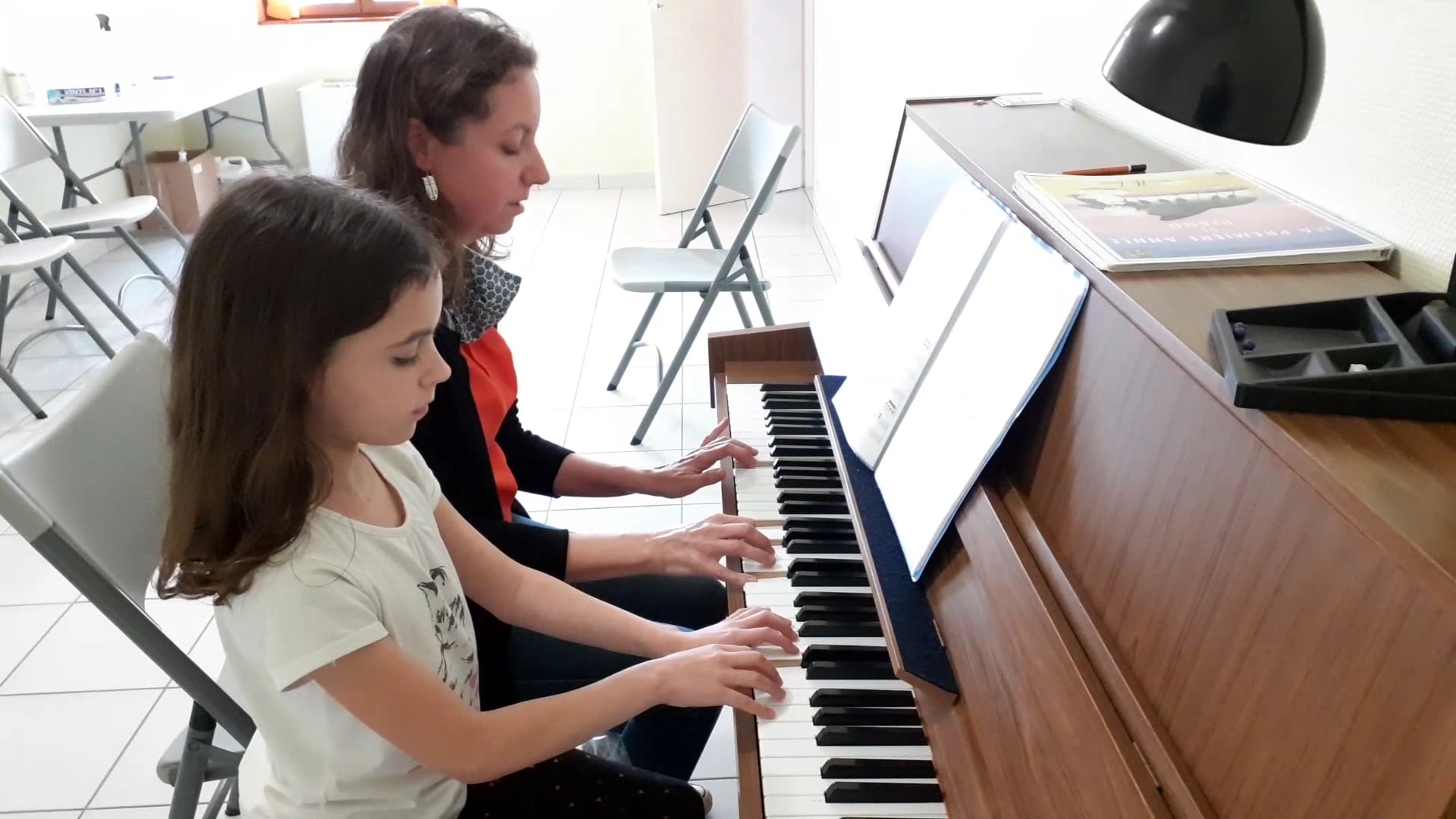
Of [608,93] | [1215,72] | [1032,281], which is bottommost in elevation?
[608,93]

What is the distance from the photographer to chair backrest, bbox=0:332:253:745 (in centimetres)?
110

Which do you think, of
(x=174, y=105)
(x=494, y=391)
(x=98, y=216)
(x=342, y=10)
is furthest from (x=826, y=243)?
(x=494, y=391)

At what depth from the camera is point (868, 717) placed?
3.28 ft

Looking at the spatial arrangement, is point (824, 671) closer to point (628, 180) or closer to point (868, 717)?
point (868, 717)

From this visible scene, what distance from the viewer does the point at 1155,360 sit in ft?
2.72

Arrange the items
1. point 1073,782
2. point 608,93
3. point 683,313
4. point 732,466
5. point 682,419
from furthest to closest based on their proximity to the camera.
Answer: point 608,93, point 683,313, point 682,419, point 732,466, point 1073,782

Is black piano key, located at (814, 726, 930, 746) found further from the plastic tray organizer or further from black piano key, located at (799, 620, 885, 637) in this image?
the plastic tray organizer

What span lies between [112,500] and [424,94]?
24.1 inches

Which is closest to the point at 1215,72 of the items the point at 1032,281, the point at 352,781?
the point at 1032,281

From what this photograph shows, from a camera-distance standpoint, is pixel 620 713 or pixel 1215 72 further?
pixel 620 713

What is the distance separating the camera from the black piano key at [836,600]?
3.81 feet

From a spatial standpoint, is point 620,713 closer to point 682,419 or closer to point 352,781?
point 352,781

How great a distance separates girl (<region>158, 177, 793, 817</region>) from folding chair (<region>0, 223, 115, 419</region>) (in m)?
2.74

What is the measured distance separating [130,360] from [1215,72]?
1322 millimetres
